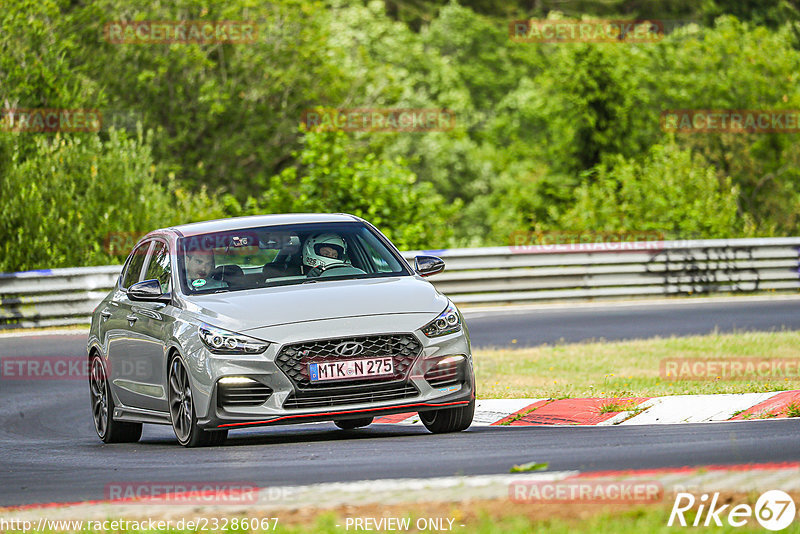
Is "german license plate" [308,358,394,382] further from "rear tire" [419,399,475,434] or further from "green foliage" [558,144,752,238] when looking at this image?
"green foliage" [558,144,752,238]

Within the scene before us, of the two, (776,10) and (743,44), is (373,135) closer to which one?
(743,44)

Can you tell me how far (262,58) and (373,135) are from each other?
464 cm

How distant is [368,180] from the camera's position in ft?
94.3

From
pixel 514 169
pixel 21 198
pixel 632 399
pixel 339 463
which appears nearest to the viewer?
pixel 339 463

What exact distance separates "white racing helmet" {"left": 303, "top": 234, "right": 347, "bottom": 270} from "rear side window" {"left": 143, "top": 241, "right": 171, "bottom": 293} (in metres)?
1.02

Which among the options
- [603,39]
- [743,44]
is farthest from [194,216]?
[743,44]

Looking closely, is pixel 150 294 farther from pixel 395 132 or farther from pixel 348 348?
pixel 395 132

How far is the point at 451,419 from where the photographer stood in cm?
1008

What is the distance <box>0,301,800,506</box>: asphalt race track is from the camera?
755cm

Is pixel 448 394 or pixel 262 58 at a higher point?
pixel 448 394

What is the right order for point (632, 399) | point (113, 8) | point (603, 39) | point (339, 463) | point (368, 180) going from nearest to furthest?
1. point (339, 463)
2. point (632, 399)
3. point (368, 180)
4. point (113, 8)
5. point (603, 39)
